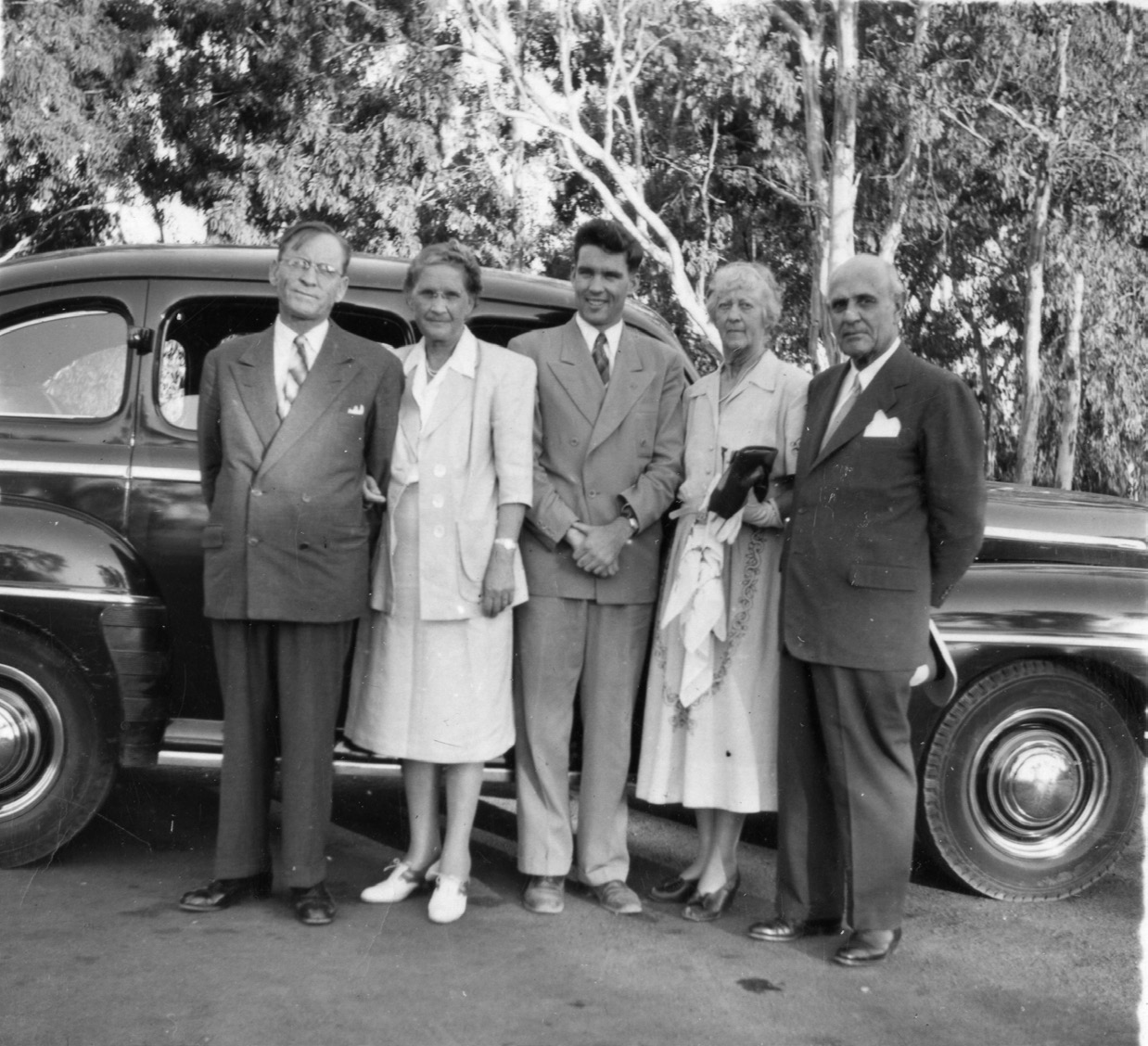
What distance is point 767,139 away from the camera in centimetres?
1911

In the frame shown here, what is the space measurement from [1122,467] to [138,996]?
824 inches

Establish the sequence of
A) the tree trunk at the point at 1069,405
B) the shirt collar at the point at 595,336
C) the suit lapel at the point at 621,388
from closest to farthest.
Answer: the suit lapel at the point at 621,388
the shirt collar at the point at 595,336
the tree trunk at the point at 1069,405

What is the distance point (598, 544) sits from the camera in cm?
412

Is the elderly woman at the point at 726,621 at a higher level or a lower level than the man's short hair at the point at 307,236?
lower

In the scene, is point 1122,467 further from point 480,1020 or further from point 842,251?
point 480,1020

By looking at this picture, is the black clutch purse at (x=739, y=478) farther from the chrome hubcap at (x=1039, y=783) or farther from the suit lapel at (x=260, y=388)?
the suit lapel at (x=260, y=388)

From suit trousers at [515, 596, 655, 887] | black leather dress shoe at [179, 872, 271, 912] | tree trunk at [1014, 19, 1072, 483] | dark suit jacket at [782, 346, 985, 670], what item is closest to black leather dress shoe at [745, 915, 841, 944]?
suit trousers at [515, 596, 655, 887]

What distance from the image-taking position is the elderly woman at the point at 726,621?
4.16 m

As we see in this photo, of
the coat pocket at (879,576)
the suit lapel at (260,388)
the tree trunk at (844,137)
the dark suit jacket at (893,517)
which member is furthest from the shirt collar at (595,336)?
the tree trunk at (844,137)

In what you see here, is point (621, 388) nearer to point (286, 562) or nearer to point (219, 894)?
point (286, 562)

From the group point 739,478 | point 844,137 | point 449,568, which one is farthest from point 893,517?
point 844,137

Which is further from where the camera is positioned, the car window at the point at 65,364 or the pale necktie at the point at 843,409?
the car window at the point at 65,364

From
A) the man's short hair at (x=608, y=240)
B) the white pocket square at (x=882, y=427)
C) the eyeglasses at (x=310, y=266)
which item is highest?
the man's short hair at (x=608, y=240)

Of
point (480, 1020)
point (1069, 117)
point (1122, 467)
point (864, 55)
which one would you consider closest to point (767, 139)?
point (864, 55)
